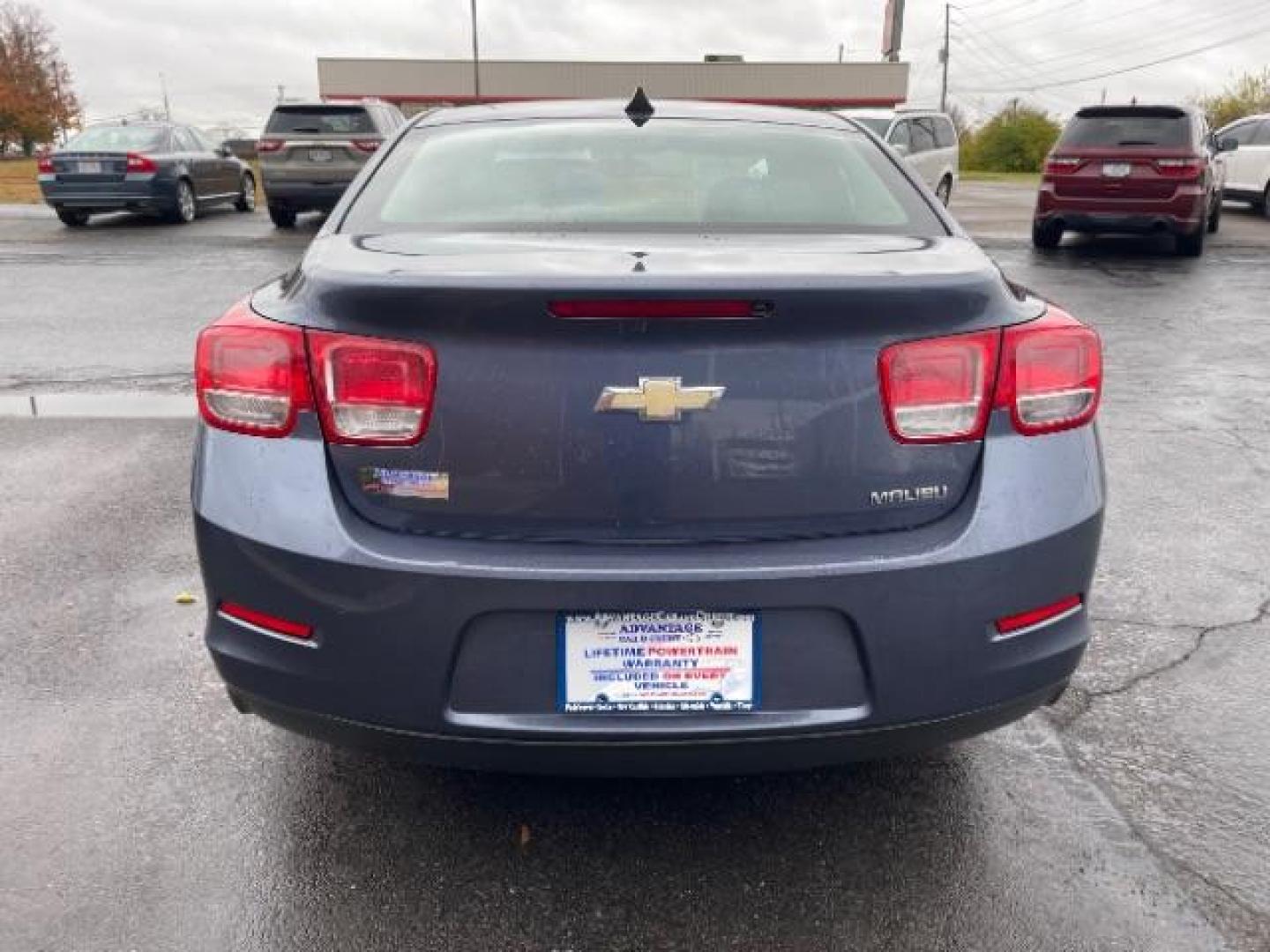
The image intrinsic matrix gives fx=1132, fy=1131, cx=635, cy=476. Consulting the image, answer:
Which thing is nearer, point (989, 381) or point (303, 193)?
point (989, 381)

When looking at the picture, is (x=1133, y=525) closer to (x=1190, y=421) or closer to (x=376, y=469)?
(x=1190, y=421)

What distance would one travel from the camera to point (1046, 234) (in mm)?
13859

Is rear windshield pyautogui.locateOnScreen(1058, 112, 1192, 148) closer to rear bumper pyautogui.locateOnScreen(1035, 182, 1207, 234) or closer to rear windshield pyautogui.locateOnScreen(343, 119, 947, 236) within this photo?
rear bumper pyautogui.locateOnScreen(1035, 182, 1207, 234)

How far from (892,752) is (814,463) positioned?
1.98 ft

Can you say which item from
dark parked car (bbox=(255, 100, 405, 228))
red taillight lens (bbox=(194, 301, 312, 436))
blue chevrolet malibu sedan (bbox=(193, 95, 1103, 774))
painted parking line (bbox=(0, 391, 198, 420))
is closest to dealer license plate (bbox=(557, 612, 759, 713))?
blue chevrolet malibu sedan (bbox=(193, 95, 1103, 774))

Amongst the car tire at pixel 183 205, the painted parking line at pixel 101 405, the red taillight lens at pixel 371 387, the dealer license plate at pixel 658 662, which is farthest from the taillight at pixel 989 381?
the car tire at pixel 183 205

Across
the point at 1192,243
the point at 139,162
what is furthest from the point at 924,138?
the point at 139,162

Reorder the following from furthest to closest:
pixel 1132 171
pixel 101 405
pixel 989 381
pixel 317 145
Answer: pixel 317 145, pixel 1132 171, pixel 101 405, pixel 989 381

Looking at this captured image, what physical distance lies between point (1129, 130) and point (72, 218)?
1394 centimetres

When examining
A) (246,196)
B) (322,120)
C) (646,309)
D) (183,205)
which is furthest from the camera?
(246,196)

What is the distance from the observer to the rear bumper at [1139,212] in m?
12.5

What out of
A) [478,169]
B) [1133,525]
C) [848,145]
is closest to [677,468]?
[478,169]

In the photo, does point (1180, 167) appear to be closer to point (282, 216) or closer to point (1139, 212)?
point (1139, 212)

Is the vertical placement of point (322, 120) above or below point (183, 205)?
above
